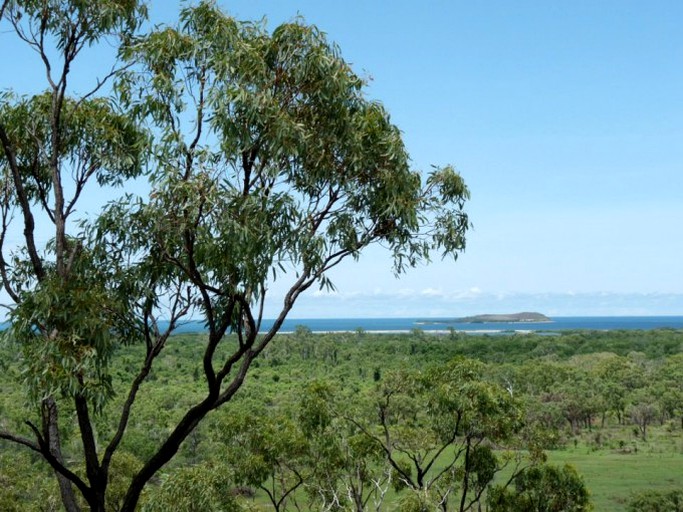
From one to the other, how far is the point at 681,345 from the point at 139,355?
4589 centimetres

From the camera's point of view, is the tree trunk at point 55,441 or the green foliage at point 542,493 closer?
the tree trunk at point 55,441

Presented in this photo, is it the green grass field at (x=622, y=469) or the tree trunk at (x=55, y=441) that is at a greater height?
the tree trunk at (x=55, y=441)

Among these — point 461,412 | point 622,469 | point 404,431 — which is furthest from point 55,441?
point 622,469

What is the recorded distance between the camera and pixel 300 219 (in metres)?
5.43

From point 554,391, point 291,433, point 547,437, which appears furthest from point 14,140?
point 554,391

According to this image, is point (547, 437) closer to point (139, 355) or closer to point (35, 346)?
point (35, 346)

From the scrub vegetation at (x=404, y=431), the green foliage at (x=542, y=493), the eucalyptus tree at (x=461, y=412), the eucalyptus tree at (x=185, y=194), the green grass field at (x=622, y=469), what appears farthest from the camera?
the green grass field at (x=622, y=469)

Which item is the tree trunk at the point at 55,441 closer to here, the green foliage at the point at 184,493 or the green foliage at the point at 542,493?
the green foliage at the point at 184,493

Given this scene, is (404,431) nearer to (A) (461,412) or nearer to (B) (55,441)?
A: (A) (461,412)

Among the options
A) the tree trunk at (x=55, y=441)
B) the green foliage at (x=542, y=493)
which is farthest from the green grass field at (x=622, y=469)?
the tree trunk at (x=55, y=441)

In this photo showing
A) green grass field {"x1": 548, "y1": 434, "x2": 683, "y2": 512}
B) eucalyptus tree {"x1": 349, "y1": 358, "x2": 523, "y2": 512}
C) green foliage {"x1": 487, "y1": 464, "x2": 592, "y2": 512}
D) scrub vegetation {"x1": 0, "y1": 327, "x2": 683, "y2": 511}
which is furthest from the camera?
green grass field {"x1": 548, "y1": 434, "x2": 683, "y2": 512}

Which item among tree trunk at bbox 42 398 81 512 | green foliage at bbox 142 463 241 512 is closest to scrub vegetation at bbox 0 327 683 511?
green foliage at bbox 142 463 241 512

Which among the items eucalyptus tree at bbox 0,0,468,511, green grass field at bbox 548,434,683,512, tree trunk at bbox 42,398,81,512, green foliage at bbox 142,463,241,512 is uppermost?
eucalyptus tree at bbox 0,0,468,511

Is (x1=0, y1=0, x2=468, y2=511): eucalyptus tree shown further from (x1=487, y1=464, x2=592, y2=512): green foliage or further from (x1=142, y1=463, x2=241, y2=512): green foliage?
(x1=487, y1=464, x2=592, y2=512): green foliage
